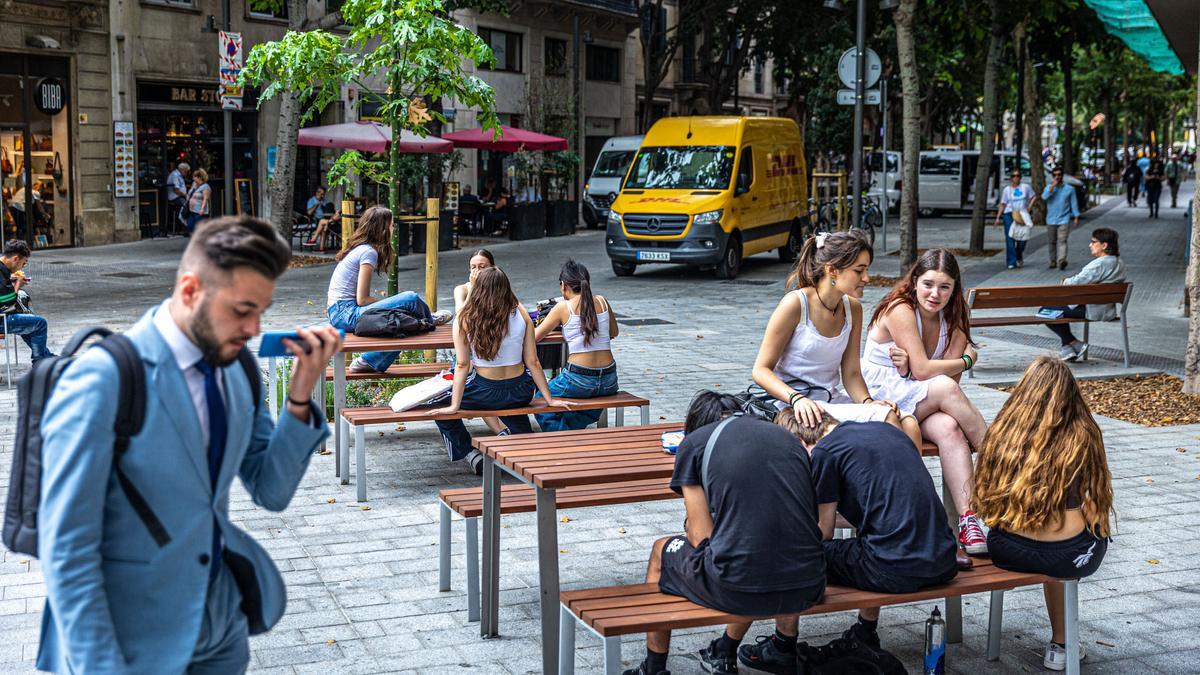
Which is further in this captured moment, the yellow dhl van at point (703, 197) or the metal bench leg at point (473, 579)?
the yellow dhl van at point (703, 197)

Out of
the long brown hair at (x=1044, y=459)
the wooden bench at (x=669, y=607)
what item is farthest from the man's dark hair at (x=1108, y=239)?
the wooden bench at (x=669, y=607)

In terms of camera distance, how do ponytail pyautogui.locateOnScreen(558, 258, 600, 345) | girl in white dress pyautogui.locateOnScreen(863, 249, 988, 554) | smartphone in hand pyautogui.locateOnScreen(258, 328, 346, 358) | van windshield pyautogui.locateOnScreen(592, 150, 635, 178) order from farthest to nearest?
van windshield pyautogui.locateOnScreen(592, 150, 635, 178), ponytail pyautogui.locateOnScreen(558, 258, 600, 345), girl in white dress pyautogui.locateOnScreen(863, 249, 988, 554), smartphone in hand pyautogui.locateOnScreen(258, 328, 346, 358)

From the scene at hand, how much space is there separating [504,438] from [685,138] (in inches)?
702

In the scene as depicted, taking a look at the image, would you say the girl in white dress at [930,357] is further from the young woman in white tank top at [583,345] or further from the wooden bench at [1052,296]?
the wooden bench at [1052,296]

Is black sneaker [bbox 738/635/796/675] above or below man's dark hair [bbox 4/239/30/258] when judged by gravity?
below

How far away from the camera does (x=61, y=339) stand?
13273mm

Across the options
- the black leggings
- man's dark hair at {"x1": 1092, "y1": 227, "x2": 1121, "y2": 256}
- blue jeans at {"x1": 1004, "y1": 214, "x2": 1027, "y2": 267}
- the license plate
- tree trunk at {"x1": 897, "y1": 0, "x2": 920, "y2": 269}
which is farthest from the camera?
blue jeans at {"x1": 1004, "y1": 214, "x2": 1027, "y2": 267}

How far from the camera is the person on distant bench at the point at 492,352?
7.46 m

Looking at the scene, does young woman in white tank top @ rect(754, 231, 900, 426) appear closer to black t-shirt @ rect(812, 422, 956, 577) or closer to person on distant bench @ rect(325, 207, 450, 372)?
black t-shirt @ rect(812, 422, 956, 577)

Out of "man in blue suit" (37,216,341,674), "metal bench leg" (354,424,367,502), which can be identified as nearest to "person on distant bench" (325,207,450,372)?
"metal bench leg" (354,424,367,502)

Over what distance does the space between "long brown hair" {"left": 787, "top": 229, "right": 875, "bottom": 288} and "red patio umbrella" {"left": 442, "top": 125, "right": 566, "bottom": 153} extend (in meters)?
20.9

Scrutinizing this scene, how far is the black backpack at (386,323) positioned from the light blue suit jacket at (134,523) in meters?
5.66

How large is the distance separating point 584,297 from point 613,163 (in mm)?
24376

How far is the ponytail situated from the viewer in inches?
313
